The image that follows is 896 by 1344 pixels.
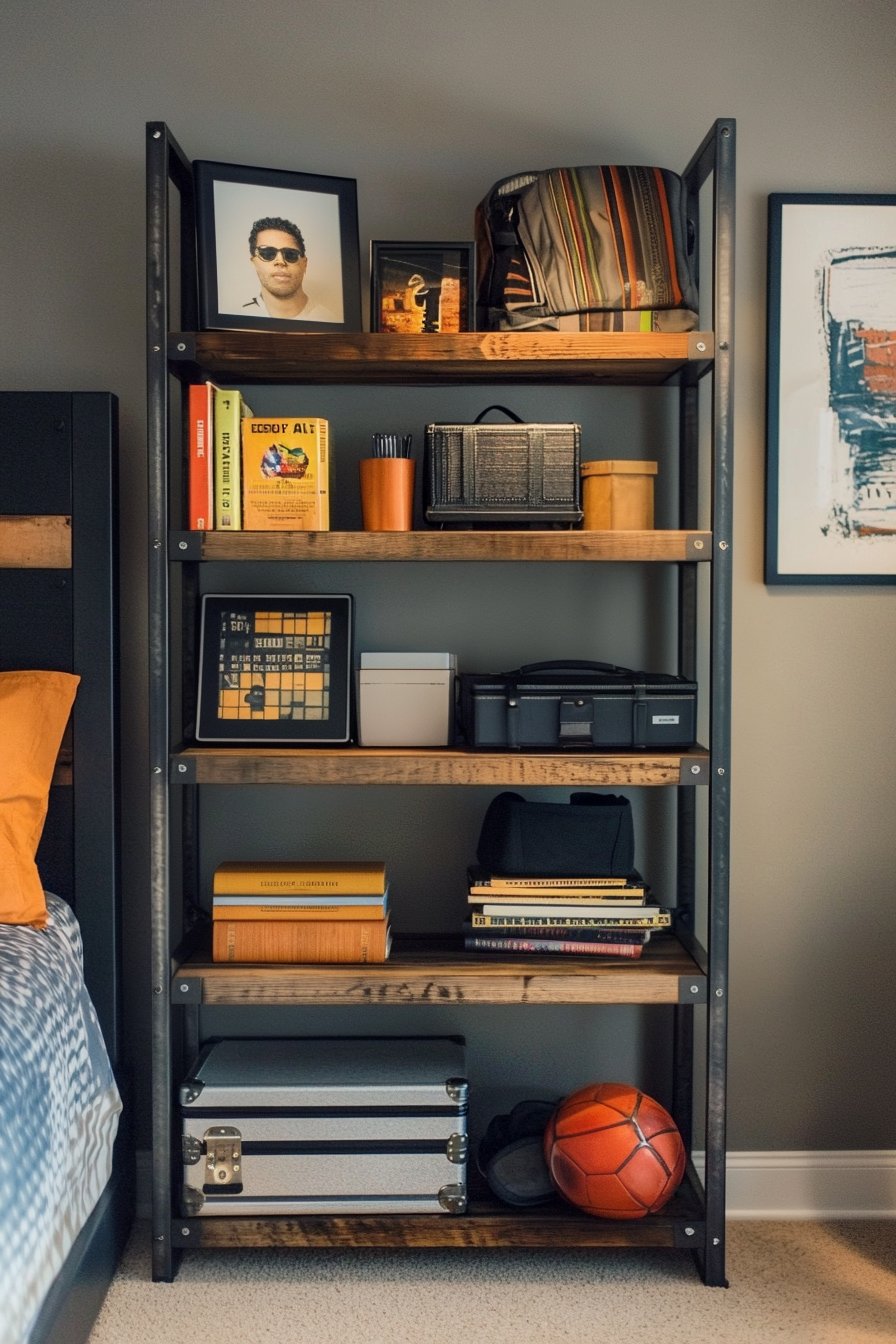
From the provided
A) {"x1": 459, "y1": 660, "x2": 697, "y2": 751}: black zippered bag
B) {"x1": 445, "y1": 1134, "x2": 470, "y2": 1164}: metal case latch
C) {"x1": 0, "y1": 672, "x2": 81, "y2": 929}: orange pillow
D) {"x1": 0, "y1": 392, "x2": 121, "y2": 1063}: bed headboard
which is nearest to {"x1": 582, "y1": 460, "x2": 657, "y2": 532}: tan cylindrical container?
{"x1": 459, "y1": 660, "x2": 697, "y2": 751}: black zippered bag

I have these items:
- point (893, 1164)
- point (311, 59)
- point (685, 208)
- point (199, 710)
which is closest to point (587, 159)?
point (685, 208)

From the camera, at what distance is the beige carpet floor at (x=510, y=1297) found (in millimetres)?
2010

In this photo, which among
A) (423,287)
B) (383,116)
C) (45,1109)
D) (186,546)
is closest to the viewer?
(45,1109)

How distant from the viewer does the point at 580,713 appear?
213 cm

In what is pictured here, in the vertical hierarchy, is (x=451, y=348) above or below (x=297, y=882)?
above

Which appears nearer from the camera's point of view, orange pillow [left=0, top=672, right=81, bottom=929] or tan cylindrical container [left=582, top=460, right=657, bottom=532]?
orange pillow [left=0, top=672, right=81, bottom=929]

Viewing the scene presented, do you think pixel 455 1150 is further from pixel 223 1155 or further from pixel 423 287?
pixel 423 287

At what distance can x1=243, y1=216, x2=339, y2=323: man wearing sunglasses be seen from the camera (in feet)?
7.16

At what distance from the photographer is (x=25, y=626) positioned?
2.27m

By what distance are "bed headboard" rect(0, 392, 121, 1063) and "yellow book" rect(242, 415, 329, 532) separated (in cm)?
32

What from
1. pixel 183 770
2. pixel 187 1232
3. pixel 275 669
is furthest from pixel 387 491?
pixel 187 1232

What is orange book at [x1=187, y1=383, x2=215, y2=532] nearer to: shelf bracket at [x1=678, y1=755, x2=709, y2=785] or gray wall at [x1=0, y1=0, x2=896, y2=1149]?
gray wall at [x1=0, y1=0, x2=896, y2=1149]

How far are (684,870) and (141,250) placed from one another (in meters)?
1.70

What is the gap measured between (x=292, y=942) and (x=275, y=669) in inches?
20.3
